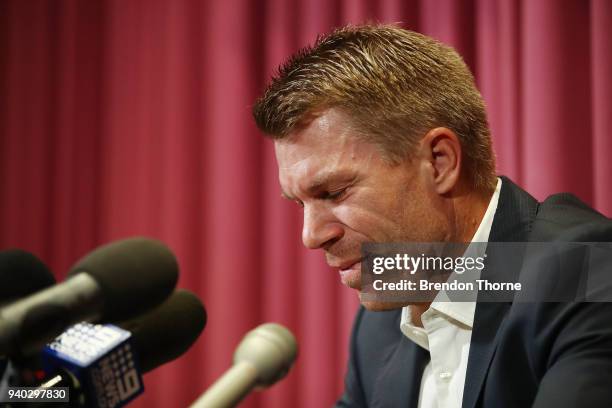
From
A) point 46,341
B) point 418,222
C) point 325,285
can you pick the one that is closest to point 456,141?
point 418,222

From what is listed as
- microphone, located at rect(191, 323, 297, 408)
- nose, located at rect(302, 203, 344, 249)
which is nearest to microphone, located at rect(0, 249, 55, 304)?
microphone, located at rect(191, 323, 297, 408)

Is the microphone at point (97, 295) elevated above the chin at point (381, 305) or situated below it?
above

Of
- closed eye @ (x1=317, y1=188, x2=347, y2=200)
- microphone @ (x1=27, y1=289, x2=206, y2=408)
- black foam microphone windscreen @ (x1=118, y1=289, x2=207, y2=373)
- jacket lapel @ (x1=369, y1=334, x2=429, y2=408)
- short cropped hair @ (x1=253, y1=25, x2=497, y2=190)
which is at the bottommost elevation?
jacket lapel @ (x1=369, y1=334, x2=429, y2=408)

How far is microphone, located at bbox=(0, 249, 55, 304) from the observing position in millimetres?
629

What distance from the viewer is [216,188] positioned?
6.83ft

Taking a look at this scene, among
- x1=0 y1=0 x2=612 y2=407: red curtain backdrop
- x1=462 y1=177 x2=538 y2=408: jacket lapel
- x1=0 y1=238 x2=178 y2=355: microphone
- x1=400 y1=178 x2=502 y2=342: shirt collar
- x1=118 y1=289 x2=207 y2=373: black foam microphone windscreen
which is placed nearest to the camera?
x1=0 y1=238 x2=178 y2=355: microphone

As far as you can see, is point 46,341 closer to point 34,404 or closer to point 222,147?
point 34,404

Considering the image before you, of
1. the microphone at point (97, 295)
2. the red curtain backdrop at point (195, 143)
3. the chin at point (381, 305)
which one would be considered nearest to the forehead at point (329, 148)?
the chin at point (381, 305)

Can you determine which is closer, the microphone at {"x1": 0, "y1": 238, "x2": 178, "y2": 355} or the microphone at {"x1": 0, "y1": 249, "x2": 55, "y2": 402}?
the microphone at {"x1": 0, "y1": 238, "x2": 178, "y2": 355}

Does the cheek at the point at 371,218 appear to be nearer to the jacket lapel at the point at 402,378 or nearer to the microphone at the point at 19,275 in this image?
the jacket lapel at the point at 402,378

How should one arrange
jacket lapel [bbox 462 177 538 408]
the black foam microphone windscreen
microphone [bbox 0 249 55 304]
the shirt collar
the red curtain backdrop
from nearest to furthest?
microphone [bbox 0 249 55 304] < the black foam microphone windscreen < jacket lapel [bbox 462 177 538 408] < the shirt collar < the red curtain backdrop

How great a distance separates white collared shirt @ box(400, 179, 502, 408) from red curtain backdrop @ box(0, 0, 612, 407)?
699 millimetres

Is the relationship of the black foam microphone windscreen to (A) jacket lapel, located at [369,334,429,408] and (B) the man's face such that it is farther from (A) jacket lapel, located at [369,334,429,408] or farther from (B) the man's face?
(A) jacket lapel, located at [369,334,429,408]

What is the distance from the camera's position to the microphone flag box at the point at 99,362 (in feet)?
1.88
